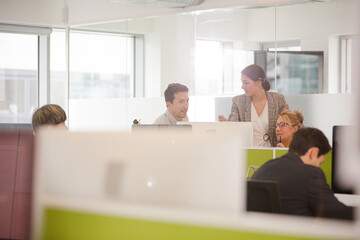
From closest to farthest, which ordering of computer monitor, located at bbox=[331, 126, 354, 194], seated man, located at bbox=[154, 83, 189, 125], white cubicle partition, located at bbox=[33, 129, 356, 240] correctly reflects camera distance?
white cubicle partition, located at bbox=[33, 129, 356, 240], computer monitor, located at bbox=[331, 126, 354, 194], seated man, located at bbox=[154, 83, 189, 125]

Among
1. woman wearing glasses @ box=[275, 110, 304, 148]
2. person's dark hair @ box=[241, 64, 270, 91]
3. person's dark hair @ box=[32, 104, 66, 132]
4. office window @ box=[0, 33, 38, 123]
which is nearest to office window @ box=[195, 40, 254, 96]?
person's dark hair @ box=[241, 64, 270, 91]

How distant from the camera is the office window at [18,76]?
6930mm

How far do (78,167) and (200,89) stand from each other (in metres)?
4.60

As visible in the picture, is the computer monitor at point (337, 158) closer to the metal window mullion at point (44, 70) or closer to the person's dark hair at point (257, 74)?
the person's dark hair at point (257, 74)

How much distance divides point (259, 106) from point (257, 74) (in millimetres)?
412

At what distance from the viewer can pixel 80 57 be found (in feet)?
23.0

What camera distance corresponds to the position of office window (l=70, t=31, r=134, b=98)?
6.77 meters

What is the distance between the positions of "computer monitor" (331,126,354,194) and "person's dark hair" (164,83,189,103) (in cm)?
299

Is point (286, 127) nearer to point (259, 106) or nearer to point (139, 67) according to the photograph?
point (259, 106)

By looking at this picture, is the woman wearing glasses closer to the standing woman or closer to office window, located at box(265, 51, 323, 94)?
the standing woman

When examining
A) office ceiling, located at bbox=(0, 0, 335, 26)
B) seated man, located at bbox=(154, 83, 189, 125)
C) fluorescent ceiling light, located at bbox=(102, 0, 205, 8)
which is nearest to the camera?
seated man, located at bbox=(154, 83, 189, 125)

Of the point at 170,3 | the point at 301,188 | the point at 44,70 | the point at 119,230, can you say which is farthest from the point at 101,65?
the point at 119,230

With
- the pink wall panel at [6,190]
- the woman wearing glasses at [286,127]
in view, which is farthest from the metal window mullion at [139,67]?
the pink wall panel at [6,190]

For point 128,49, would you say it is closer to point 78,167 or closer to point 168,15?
point 168,15
